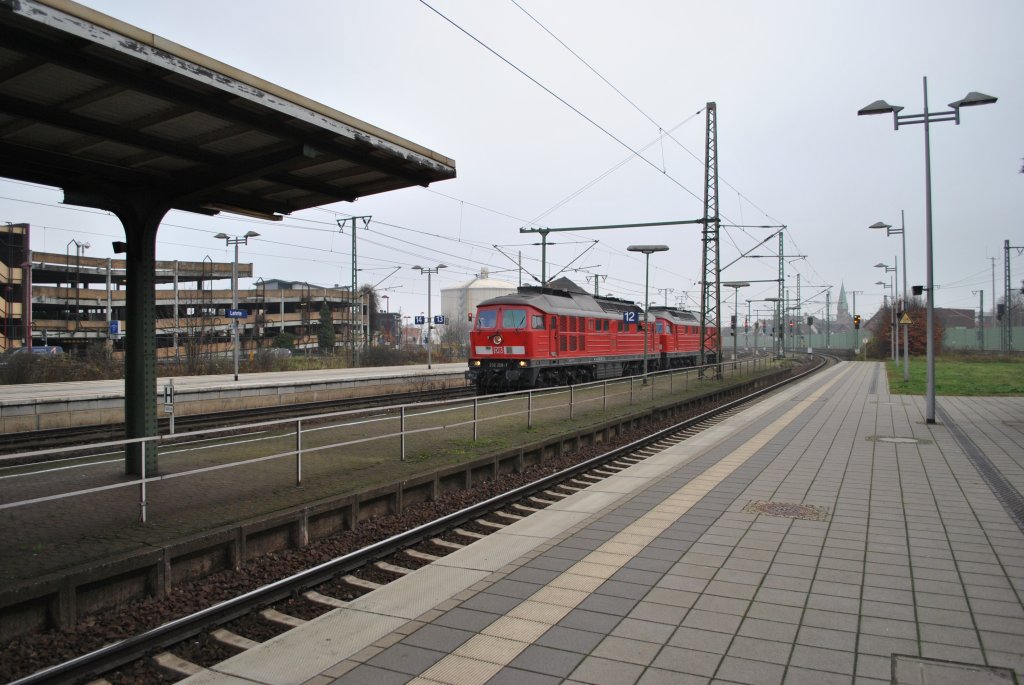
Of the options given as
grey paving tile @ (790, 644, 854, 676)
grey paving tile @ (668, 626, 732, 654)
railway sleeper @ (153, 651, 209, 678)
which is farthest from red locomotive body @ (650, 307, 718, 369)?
railway sleeper @ (153, 651, 209, 678)

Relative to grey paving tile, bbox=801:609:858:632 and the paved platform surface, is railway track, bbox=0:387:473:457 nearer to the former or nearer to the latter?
the paved platform surface

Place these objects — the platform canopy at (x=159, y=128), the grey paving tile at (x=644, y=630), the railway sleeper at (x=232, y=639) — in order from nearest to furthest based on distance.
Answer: the grey paving tile at (x=644, y=630) → the railway sleeper at (x=232, y=639) → the platform canopy at (x=159, y=128)

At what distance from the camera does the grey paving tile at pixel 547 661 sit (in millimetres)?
4449

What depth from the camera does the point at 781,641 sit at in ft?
15.9

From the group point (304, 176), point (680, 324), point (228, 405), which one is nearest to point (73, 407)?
point (228, 405)

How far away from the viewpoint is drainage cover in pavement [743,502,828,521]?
27.5 ft

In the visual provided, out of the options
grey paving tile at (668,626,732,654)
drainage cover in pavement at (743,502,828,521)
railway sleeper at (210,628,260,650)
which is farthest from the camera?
drainage cover in pavement at (743,502,828,521)

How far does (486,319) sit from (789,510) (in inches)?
649

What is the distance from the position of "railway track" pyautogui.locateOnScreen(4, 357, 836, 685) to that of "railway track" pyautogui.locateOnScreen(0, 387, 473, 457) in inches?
340

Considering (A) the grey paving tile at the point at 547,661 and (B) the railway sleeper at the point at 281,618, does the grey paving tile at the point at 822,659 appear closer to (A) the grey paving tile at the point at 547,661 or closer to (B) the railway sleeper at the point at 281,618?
(A) the grey paving tile at the point at 547,661

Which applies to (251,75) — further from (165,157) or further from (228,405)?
(228,405)

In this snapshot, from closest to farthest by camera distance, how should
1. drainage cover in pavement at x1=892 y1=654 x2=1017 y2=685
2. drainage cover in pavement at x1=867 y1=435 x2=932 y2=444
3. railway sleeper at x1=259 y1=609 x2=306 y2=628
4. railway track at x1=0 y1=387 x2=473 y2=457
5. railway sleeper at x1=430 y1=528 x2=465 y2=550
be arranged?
drainage cover in pavement at x1=892 y1=654 x2=1017 y2=685 < railway sleeper at x1=259 y1=609 x2=306 y2=628 < railway sleeper at x1=430 y1=528 x2=465 y2=550 < railway track at x1=0 y1=387 x2=473 y2=457 < drainage cover in pavement at x1=867 y1=435 x2=932 y2=444

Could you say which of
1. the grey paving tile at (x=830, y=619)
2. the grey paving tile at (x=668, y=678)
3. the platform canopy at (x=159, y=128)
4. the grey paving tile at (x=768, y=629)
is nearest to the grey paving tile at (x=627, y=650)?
the grey paving tile at (x=668, y=678)

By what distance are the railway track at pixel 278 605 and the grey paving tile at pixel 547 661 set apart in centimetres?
184
